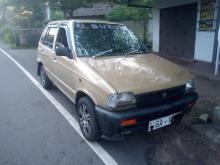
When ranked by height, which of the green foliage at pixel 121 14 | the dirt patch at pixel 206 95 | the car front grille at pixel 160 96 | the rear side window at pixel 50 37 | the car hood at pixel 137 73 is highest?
the green foliage at pixel 121 14

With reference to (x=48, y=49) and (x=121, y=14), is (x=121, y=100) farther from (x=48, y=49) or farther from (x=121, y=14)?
(x=121, y=14)

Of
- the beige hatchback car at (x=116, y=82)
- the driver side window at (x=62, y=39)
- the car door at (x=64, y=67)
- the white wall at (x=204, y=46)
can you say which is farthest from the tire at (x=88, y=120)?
the white wall at (x=204, y=46)

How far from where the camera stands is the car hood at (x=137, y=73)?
3.78 meters

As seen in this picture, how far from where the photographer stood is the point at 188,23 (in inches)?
424

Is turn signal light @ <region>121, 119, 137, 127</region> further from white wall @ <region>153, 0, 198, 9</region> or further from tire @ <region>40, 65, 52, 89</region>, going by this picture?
white wall @ <region>153, 0, 198, 9</region>

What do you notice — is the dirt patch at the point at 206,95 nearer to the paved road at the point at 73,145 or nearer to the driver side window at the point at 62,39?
the paved road at the point at 73,145

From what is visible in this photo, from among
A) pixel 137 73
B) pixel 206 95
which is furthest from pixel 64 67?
pixel 206 95

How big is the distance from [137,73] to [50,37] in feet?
10.3

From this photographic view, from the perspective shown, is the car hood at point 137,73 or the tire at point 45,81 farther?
the tire at point 45,81

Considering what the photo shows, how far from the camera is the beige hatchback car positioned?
12.1 ft

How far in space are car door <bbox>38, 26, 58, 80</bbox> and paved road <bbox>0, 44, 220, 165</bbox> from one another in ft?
3.91

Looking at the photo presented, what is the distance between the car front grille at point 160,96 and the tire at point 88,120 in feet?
2.48

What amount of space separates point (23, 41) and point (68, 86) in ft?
57.8

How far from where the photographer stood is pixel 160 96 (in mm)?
3930
